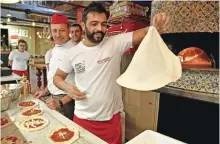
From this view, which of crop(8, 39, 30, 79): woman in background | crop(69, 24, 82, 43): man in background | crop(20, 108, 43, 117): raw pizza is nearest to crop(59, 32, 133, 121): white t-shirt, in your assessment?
crop(20, 108, 43, 117): raw pizza

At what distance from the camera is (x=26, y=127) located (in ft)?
4.11

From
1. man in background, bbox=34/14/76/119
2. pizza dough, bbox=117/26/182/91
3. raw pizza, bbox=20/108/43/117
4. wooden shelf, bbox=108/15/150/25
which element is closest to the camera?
pizza dough, bbox=117/26/182/91

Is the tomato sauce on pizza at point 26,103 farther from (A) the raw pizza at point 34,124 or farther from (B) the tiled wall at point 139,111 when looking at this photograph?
(B) the tiled wall at point 139,111

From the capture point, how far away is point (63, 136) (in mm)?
1132

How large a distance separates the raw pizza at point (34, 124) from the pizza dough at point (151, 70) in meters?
0.81

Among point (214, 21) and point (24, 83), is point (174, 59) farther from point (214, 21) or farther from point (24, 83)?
point (24, 83)

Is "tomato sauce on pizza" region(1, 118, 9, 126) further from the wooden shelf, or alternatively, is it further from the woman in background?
the woman in background

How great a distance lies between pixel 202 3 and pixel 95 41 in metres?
1.10

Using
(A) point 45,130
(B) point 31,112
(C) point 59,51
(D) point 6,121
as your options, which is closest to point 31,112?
(B) point 31,112

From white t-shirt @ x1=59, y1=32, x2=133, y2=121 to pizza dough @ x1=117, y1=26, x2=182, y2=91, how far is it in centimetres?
62

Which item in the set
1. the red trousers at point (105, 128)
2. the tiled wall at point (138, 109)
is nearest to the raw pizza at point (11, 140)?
the red trousers at point (105, 128)

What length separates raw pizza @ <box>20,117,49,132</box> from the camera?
123cm

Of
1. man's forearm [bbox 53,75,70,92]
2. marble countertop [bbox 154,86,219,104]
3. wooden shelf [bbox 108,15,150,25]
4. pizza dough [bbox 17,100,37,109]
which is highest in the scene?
wooden shelf [bbox 108,15,150,25]

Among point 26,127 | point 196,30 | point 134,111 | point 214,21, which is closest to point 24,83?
point 26,127
